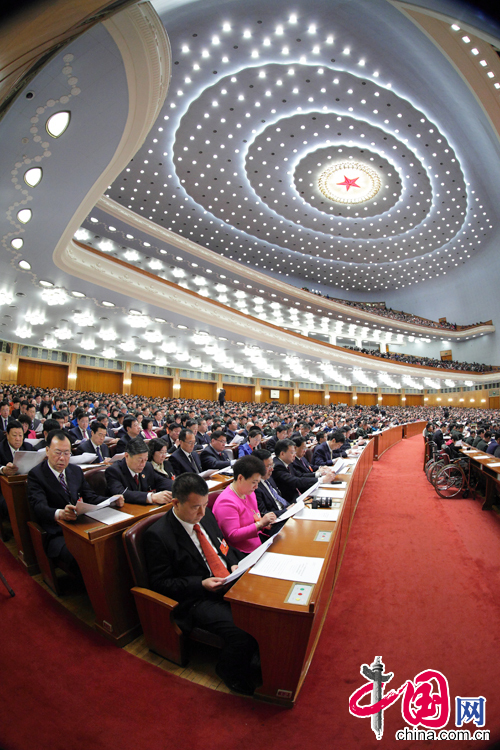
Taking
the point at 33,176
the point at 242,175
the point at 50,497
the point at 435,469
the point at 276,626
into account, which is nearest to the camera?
the point at 276,626

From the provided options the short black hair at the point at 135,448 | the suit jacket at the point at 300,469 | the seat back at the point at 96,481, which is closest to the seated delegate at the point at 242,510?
the short black hair at the point at 135,448

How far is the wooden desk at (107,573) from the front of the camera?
6.71 feet

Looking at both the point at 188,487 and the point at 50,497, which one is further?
the point at 50,497

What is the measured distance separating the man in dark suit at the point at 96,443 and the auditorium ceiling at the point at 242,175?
4.08m

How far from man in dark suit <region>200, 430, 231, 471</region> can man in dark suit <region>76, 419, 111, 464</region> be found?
1260 mm

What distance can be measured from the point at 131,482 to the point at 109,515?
67cm

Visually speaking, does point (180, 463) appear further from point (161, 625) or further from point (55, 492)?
point (161, 625)

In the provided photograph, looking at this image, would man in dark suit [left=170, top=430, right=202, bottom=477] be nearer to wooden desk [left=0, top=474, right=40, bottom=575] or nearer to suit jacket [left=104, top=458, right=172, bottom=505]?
suit jacket [left=104, top=458, right=172, bottom=505]

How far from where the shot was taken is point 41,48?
145cm

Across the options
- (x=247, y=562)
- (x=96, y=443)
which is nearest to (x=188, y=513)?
(x=247, y=562)

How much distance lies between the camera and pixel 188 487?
1982mm

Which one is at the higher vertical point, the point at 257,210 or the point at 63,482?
the point at 257,210

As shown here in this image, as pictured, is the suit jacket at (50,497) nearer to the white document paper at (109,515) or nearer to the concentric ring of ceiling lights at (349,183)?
the white document paper at (109,515)

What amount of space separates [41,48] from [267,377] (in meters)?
27.7
